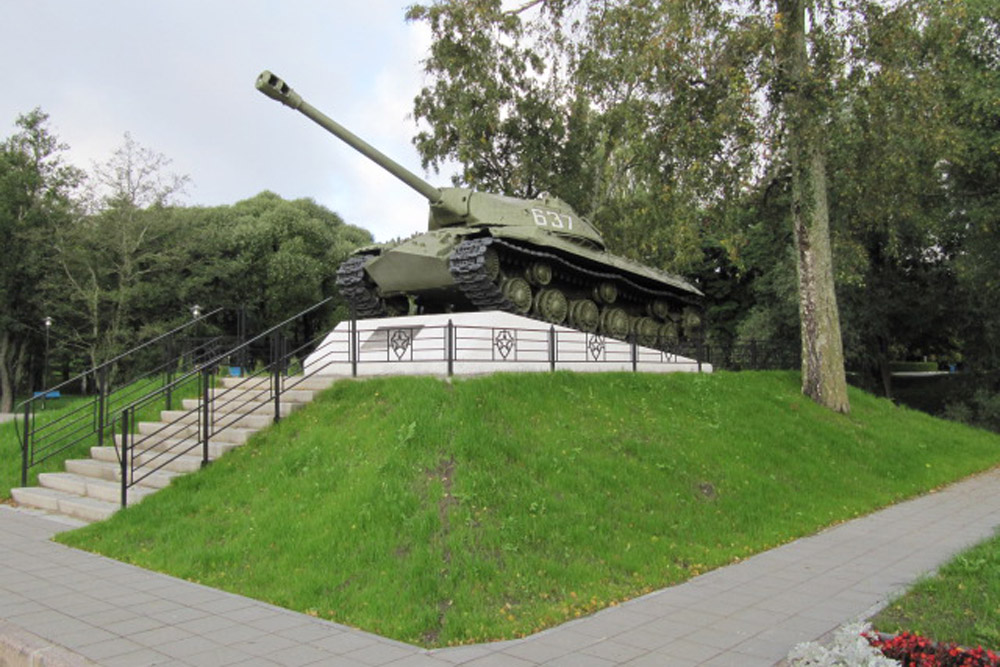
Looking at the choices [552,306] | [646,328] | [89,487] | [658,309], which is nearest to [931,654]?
[89,487]

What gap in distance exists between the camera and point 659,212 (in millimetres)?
19453

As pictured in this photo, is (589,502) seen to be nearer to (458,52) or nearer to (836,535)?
(836,535)

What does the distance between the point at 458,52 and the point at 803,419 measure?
16767 mm

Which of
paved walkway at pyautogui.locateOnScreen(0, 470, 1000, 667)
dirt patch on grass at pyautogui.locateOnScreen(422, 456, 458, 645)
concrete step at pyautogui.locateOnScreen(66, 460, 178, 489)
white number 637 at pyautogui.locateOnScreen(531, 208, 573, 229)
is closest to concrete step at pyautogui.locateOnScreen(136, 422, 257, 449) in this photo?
concrete step at pyautogui.locateOnScreen(66, 460, 178, 489)

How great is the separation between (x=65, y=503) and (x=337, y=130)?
767 centimetres

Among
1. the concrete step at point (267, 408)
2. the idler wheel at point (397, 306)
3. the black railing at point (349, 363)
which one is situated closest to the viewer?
the black railing at point (349, 363)

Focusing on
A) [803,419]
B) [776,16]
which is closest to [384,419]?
[803,419]

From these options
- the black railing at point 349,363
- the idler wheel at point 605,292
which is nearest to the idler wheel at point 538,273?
the black railing at point 349,363

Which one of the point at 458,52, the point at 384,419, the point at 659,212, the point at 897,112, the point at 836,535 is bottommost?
the point at 836,535

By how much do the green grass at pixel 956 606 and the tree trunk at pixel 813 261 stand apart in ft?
29.5

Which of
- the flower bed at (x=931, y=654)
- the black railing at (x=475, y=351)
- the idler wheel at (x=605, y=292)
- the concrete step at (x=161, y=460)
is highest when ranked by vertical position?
the idler wheel at (x=605, y=292)

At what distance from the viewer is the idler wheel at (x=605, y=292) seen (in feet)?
53.1

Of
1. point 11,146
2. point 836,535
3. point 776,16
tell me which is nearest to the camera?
point 836,535

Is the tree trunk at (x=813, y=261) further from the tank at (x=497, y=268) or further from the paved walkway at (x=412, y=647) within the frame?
the paved walkway at (x=412, y=647)
